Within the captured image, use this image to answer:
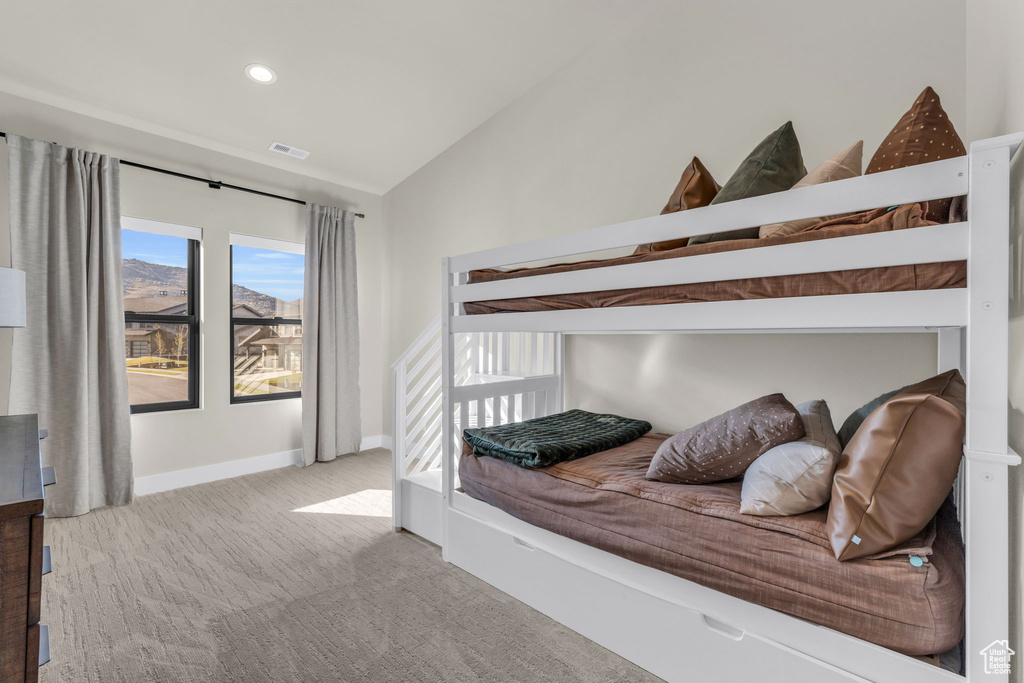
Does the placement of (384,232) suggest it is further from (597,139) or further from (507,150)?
(597,139)

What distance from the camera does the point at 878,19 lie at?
185cm

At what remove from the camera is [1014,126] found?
3.44ft

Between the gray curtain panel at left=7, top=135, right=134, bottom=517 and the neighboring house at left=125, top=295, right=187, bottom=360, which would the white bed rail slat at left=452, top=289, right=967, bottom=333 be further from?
the neighboring house at left=125, top=295, right=187, bottom=360

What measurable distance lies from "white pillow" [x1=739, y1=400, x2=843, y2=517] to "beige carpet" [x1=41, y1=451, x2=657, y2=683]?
0.69 m

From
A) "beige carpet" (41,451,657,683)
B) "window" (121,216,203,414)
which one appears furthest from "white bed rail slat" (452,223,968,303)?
"window" (121,216,203,414)

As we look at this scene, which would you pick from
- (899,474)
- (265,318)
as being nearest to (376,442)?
(265,318)

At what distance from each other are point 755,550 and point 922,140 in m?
1.14

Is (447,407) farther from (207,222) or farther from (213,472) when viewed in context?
(207,222)

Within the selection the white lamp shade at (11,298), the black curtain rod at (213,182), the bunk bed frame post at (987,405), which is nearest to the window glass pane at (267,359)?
the black curtain rod at (213,182)

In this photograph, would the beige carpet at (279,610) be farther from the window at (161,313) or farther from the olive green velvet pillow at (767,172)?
the olive green velvet pillow at (767,172)

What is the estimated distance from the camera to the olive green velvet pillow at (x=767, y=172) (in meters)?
1.63

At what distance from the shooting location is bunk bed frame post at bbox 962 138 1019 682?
0.93 metres

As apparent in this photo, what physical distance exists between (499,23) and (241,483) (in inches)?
133

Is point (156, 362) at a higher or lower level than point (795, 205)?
lower
